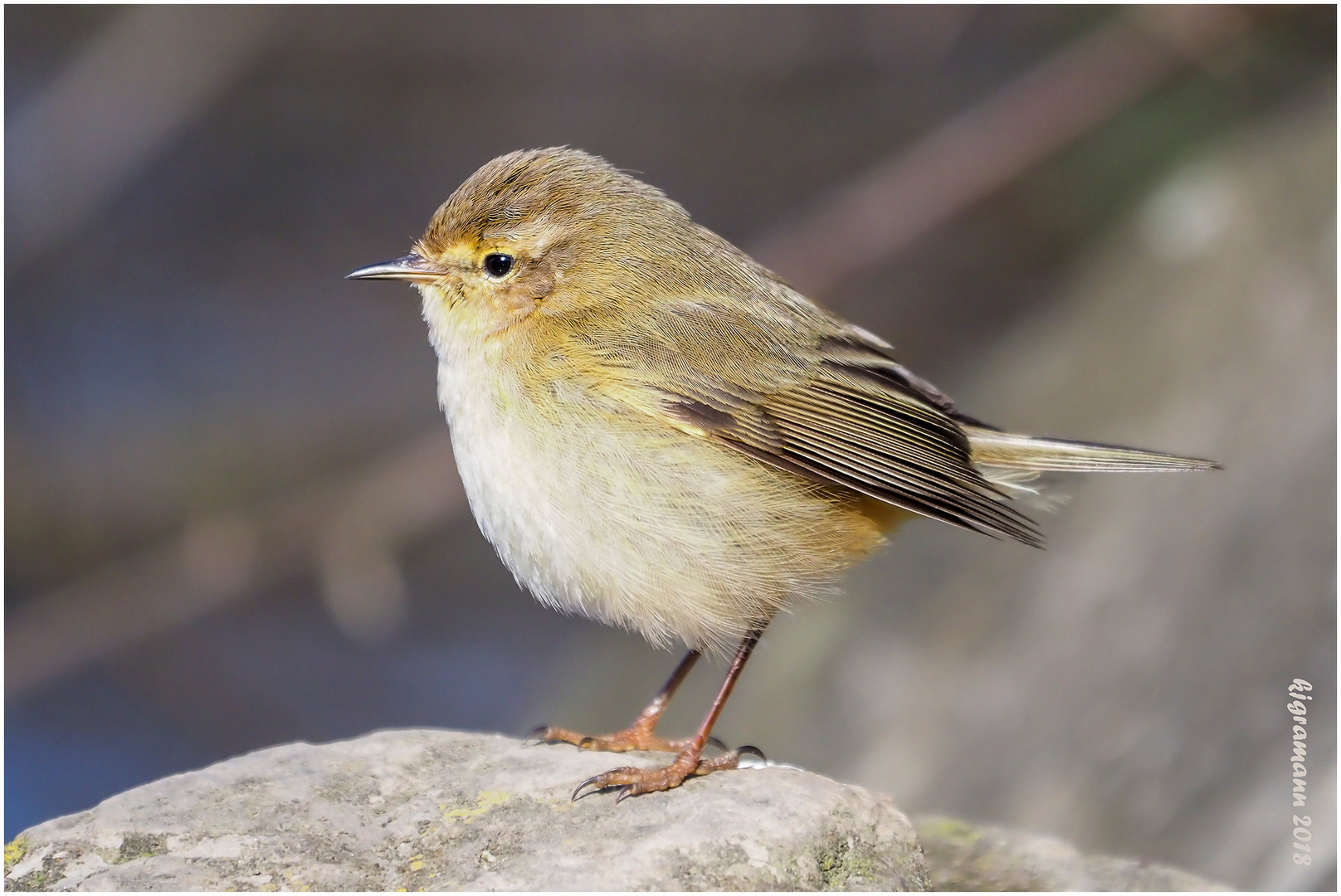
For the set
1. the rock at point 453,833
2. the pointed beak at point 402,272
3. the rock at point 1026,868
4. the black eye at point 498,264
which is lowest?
the rock at point 453,833

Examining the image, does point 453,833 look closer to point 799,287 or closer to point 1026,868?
point 1026,868

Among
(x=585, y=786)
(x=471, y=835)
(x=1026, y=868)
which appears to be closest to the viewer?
(x=471, y=835)

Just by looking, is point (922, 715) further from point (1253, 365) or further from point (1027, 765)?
point (1253, 365)

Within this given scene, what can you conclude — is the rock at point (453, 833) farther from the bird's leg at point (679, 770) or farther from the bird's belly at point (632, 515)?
the bird's belly at point (632, 515)

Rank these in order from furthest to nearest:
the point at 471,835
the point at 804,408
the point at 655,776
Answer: the point at 804,408 < the point at 655,776 < the point at 471,835

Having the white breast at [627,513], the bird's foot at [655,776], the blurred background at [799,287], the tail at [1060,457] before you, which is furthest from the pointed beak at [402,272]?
the blurred background at [799,287]

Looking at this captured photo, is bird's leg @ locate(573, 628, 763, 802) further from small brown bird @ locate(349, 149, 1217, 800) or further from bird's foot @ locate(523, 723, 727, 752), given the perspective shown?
bird's foot @ locate(523, 723, 727, 752)

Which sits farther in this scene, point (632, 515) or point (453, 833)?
point (632, 515)

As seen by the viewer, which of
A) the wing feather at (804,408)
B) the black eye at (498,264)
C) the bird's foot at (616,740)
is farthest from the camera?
the black eye at (498,264)

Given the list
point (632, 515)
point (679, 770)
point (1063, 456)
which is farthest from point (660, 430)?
point (1063, 456)
